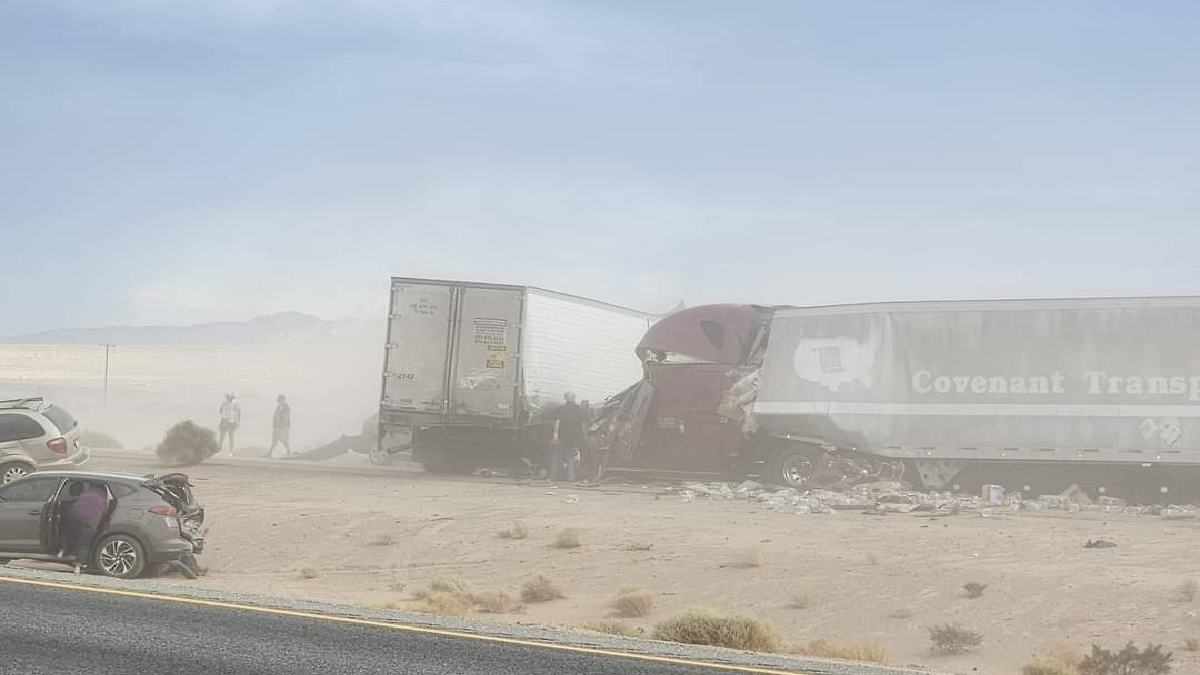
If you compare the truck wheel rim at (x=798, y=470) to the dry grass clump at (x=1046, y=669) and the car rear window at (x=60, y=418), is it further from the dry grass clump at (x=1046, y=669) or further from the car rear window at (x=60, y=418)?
the car rear window at (x=60, y=418)

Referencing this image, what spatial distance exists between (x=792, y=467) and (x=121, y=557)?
15026mm

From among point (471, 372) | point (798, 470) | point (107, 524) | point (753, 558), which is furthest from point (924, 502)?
point (107, 524)

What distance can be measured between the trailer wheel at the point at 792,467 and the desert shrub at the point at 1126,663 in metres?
13.9

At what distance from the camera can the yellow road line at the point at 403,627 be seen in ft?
34.6

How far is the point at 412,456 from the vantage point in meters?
32.0

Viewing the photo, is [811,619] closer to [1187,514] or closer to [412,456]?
[1187,514]

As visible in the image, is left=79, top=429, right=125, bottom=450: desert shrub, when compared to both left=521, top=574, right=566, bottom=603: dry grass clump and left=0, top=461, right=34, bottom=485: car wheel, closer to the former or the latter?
left=0, top=461, right=34, bottom=485: car wheel

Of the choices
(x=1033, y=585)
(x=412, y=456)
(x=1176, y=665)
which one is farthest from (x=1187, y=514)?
(x=412, y=456)

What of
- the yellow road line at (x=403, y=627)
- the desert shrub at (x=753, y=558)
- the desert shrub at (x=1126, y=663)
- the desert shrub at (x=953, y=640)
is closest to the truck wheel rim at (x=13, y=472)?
the yellow road line at (x=403, y=627)

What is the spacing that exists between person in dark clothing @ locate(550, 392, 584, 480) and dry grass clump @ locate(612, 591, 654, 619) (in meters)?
13.4

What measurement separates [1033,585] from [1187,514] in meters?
7.67

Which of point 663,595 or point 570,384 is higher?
point 570,384

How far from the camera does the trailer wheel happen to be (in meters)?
28.1

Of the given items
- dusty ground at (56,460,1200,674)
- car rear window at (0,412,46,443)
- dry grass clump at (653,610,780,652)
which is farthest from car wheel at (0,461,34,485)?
dry grass clump at (653,610,780,652)
